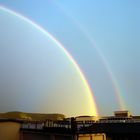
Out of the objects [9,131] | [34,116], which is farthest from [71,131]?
[34,116]

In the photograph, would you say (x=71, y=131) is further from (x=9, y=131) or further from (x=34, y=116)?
(x=34, y=116)

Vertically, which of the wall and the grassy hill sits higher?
the grassy hill

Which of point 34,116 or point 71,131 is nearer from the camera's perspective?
point 71,131

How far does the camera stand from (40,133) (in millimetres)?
45938

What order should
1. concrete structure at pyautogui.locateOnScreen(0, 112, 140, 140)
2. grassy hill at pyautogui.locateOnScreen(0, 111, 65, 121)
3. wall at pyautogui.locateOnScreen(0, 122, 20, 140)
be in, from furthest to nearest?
grassy hill at pyautogui.locateOnScreen(0, 111, 65, 121) < wall at pyautogui.locateOnScreen(0, 122, 20, 140) < concrete structure at pyautogui.locateOnScreen(0, 112, 140, 140)

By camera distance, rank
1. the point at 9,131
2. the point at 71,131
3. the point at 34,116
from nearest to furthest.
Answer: the point at 71,131 → the point at 9,131 → the point at 34,116

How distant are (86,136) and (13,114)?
3970 inches

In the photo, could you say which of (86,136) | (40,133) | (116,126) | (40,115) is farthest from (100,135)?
(40,115)

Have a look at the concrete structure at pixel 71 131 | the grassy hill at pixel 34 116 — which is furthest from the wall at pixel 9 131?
the grassy hill at pixel 34 116

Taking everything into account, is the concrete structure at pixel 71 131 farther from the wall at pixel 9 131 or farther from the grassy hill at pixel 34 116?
the grassy hill at pixel 34 116

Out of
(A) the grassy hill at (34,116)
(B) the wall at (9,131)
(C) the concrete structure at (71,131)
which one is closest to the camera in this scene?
(C) the concrete structure at (71,131)

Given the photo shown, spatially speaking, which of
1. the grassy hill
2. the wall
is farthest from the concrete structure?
the grassy hill

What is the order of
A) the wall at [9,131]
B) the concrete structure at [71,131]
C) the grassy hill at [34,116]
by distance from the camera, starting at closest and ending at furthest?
the concrete structure at [71,131] → the wall at [9,131] → the grassy hill at [34,116]

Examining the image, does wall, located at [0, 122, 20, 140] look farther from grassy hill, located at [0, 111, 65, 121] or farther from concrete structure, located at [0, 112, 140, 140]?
grassy hill, located at [0, 111, 65, 121]
